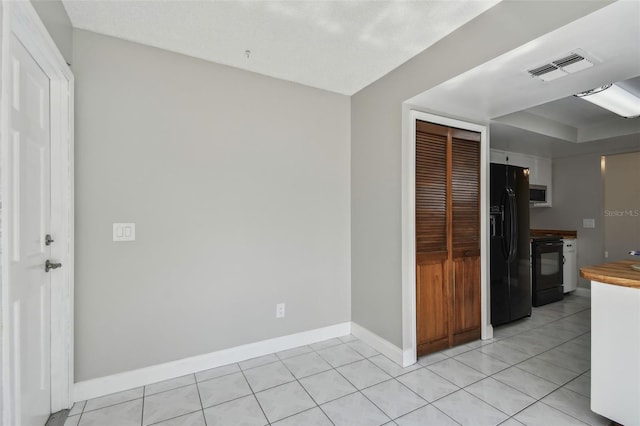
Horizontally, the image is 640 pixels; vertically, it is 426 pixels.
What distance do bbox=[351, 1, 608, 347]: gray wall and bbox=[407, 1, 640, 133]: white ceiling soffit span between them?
78 millimetres

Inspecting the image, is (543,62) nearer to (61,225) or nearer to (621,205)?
(61,225)

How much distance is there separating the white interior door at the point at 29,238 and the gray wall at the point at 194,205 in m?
0.28

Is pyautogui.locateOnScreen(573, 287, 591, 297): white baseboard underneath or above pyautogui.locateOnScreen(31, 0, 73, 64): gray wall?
underneath

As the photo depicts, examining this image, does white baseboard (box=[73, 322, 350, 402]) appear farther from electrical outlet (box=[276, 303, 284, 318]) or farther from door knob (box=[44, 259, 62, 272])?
door knob (box=[44, 259, 62, 272])

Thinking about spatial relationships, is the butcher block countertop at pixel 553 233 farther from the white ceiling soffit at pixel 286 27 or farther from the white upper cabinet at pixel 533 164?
the white ceiling soffit at pixel 286 27

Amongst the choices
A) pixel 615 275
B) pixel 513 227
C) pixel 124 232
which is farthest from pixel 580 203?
pixel 124 232

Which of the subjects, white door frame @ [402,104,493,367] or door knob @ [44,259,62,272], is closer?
door knob @ [44,259,62,272]

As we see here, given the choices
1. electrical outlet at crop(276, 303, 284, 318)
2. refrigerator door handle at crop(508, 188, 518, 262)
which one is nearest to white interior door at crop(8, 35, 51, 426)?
electrical outlet at crop(276, 303, 284, 318)

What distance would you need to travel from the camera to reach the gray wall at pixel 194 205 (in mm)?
2088

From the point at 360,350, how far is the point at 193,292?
1.61 m

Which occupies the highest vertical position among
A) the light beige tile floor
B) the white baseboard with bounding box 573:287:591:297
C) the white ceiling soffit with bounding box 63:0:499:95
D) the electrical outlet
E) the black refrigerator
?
the white ceiling soffit with bounding box 63:0:499:95

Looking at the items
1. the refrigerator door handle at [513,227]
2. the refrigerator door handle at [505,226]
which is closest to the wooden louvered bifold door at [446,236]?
the refrigerator door handle at [505,226]

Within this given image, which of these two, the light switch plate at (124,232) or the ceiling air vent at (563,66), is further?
the light switch plate at (124,232)

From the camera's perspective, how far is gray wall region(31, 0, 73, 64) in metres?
1.50
